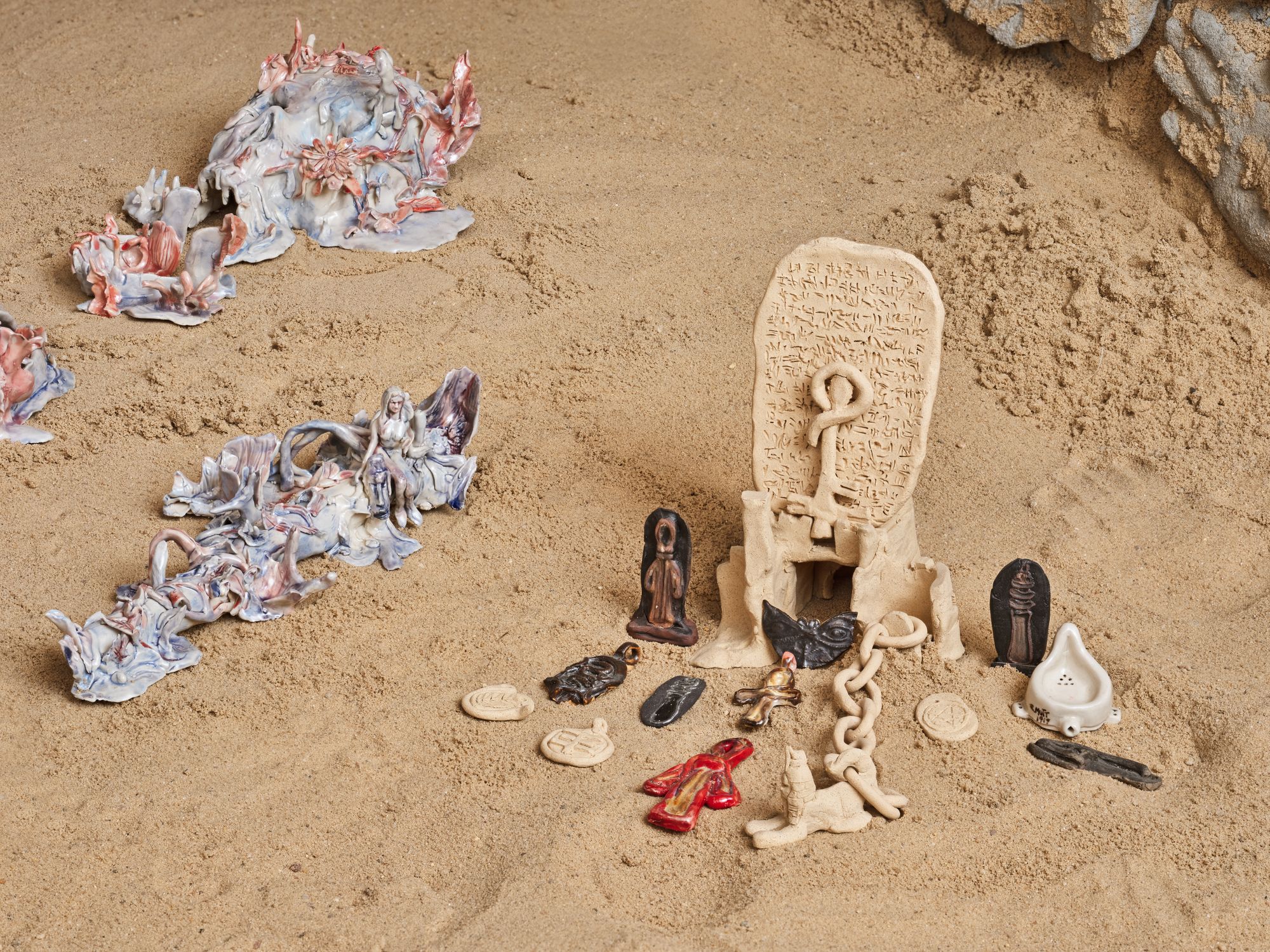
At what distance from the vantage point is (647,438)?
6.55m

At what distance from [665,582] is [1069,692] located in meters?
1.42

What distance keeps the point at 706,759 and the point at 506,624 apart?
3.53 feet

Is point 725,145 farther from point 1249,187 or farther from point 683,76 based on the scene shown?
point 1249,187

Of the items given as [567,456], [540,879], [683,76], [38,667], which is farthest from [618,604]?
[683,76]

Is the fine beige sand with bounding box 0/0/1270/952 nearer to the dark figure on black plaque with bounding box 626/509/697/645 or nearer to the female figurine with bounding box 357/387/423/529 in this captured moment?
the dark figure on black plaque with bounding box 626/509/697/645

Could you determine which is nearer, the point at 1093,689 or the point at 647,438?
the point at 1093,689

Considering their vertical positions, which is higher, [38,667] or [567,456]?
[567,456]

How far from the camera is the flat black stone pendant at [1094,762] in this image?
4.77 metres

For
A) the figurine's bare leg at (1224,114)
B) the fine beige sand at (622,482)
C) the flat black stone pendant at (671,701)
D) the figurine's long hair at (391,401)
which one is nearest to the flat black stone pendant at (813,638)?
the fine beige sand at (622,482)

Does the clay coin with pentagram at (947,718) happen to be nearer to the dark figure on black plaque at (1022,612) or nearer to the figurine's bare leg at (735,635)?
the dark figure on black plaque at (1022,612)

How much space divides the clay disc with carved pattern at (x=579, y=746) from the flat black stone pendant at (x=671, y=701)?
0.17m

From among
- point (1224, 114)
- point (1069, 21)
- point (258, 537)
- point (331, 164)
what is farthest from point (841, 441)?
point (1069, 21)

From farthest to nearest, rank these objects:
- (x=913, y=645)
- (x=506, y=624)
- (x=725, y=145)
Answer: (x=725, y=145) < (x=506, y=624) < (x=913, y=645)

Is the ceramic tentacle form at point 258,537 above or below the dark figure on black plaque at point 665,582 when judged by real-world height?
below
